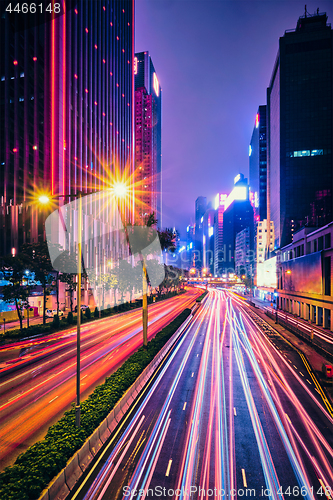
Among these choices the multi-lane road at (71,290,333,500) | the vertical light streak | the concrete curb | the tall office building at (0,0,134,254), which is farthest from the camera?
the tall office building at (0,0,134,254)

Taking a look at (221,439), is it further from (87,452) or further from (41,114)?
(41,114)

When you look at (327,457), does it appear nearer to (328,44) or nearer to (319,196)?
(319,196)

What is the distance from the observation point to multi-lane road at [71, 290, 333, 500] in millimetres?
9742

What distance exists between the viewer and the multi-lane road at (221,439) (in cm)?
974

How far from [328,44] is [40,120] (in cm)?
12232

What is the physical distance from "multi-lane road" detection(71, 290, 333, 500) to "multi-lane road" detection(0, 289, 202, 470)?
13.8 feet

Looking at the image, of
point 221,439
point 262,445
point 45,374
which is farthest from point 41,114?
point 262,445

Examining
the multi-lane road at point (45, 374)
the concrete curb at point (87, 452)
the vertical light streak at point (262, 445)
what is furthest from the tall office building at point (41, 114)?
the vertical light streak at point (262, 445)

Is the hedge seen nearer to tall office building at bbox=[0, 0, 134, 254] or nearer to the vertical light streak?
the vertical light streak

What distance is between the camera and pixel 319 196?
4028 inches

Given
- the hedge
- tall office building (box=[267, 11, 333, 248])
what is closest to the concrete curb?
the hedge

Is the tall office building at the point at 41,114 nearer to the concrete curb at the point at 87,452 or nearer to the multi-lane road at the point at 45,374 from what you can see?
the multi-lane road at the point at 45,374

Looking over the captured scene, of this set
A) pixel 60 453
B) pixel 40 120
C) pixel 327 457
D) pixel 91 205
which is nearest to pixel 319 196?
pixel 91 205

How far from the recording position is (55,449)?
9.59 meters
